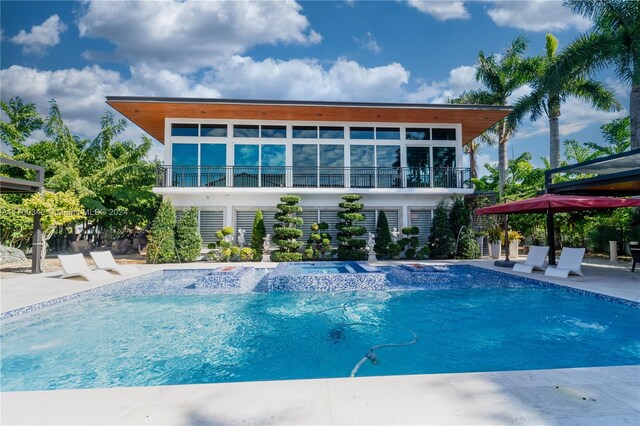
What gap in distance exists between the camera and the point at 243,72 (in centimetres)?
1512

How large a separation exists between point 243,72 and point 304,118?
3.72m

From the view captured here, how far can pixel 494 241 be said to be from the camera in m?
14.6

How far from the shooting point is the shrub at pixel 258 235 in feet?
45.4

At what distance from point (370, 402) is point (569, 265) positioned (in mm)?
9821

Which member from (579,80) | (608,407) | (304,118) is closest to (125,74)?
(304,118)

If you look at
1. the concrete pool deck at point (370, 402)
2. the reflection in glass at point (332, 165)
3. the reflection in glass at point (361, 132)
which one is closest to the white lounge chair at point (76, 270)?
the concrete pool deck at point (370, 402)

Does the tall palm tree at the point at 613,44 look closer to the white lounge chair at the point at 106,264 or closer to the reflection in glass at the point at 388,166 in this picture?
the reflection in glass at the point at 388,166

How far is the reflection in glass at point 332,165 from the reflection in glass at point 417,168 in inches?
138

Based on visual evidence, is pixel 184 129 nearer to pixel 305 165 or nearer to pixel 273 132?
pixel 273 132

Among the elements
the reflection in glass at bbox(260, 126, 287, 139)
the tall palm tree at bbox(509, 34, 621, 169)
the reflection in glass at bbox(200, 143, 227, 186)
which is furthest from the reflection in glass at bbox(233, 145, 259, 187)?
the tall palm tree at bbox(509, 34, 621, 169)

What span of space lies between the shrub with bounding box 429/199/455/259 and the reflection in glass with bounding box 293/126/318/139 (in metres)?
7.06

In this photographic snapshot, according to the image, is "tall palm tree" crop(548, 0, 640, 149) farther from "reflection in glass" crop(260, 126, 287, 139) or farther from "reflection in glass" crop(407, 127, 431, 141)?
"reflection in glass" crop(260, 126, 287, 139)

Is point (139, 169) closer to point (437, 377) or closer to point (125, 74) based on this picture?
point (125, 74)

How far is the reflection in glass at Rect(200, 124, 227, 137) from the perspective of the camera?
1539 cm
